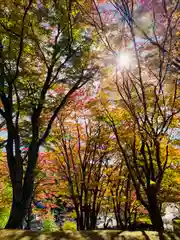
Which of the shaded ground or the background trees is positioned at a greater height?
the background trees

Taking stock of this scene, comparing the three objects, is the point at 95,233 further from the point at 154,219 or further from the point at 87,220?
the point at 87,220

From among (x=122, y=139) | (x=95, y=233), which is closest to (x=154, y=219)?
(x=95, y=233)

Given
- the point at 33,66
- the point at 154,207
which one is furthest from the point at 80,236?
the point at 33,66

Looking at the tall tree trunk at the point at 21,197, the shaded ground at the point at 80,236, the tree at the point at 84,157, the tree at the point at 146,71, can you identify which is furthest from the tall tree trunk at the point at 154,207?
the tree at the point at 84,157

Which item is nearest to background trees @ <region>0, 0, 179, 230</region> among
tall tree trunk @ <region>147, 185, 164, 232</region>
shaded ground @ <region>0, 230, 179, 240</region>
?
tall tree trunk @ <region>147, 185, 164, 232</region>

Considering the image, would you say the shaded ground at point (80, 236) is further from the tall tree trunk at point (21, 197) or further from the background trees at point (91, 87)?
the tall tree trunk at point (21, 197)

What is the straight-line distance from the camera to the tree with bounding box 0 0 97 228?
21.3ft

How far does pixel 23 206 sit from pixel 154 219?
11.3 feet

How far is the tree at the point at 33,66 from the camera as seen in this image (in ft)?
21.3

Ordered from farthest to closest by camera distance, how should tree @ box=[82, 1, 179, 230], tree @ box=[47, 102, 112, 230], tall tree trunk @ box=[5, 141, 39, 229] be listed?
tree @ box=[47, 102, 112, 230] → tall tree trunk @ box=[5, 141, 39, 229] → tree @ box=[82, 1, 179, 230]

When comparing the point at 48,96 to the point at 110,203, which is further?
the point at 110,203

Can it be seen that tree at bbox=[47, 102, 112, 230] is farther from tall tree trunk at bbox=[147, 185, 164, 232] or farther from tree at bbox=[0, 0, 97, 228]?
tall tree trunk at bbox=[147, 185, 164, 232]

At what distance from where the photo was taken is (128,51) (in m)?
5.52

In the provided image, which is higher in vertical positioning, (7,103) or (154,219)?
(7,103)
